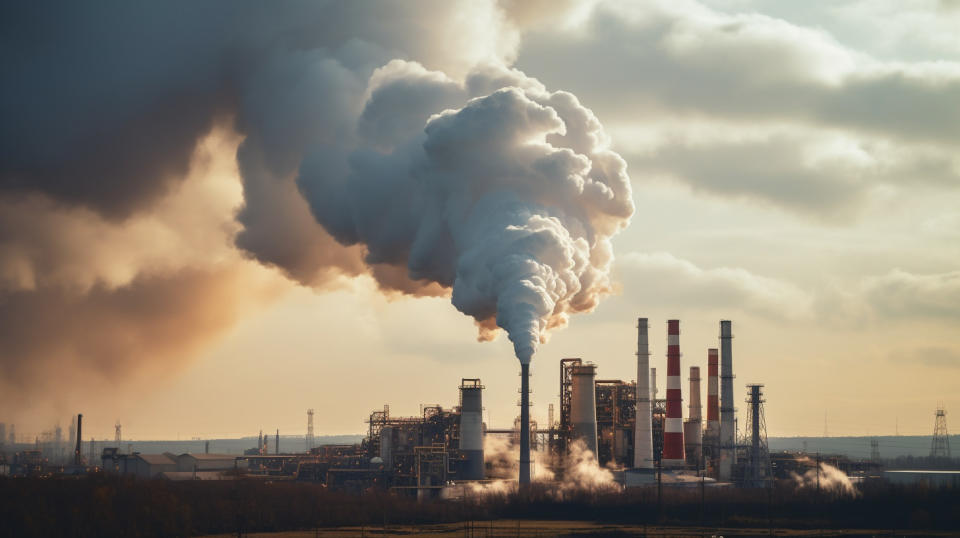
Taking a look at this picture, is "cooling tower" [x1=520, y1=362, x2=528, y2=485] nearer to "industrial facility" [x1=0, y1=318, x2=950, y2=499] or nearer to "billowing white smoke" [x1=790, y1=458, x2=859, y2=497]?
"industrial facility" [x1=0, y1=318, x2=950, y2=499]

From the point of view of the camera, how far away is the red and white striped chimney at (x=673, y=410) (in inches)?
3423

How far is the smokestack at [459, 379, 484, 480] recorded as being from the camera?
3130 inches

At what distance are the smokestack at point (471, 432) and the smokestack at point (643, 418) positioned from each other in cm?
1304

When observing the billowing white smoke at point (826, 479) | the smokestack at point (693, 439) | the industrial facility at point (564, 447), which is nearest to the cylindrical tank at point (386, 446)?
the industrial facility at point (564, 447)

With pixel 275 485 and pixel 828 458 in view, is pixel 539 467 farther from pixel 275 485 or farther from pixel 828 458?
pixel 828 458

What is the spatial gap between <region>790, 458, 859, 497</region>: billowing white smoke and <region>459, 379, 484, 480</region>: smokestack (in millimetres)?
25009

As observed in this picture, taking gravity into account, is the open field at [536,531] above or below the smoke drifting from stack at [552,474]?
below

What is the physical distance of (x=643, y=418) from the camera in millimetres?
87500

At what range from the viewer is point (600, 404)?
91500 millimetres

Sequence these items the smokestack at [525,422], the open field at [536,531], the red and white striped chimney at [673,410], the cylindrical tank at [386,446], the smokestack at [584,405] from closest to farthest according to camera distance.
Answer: the open field at [536,531] < the smokestack at [525,422] < the cylindrical tank at [386,446] < the smokestack at [584,405] < the red and white striped chimney at [673,410]

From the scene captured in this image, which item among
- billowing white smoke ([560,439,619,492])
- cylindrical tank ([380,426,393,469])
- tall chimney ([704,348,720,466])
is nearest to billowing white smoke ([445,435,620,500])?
billowing white smoke ([560,439,619,492])

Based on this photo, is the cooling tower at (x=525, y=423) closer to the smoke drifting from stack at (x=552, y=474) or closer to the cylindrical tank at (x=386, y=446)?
the smoke drifting from stack at (x=552, y=474)

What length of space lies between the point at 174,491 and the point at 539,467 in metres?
24.6

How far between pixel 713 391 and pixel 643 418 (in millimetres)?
12304
